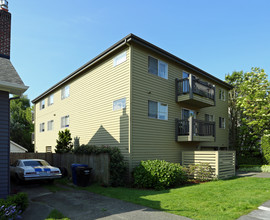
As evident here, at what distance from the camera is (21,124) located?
4203 cm

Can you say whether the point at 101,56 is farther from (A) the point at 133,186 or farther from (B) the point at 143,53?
(A) the point at 133,186

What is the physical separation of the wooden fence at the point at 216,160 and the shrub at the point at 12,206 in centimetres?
1022

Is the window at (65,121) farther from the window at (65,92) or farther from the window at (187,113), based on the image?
the window at (187,113)

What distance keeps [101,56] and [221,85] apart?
12636 millimetres

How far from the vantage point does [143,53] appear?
1295 centimetres

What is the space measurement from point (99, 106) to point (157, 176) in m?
6.55

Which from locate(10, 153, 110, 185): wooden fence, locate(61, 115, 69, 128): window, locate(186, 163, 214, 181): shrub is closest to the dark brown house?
locate(10, 153, 110, 185): wooden fence

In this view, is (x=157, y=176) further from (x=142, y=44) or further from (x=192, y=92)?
(x=142, y=44)

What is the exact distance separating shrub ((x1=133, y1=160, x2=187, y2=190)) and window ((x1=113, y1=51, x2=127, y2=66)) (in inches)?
244

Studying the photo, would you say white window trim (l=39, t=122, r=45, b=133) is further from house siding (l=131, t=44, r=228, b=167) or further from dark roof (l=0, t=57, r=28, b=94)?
dark roof (l=0, t=57, r=28, b=94)

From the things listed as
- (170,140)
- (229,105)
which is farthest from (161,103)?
(229,105)

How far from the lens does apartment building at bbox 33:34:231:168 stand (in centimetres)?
1222

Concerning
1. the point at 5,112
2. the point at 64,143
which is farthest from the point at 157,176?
the point at 64,143

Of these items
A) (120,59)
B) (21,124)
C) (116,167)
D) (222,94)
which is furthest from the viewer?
(21,124)
